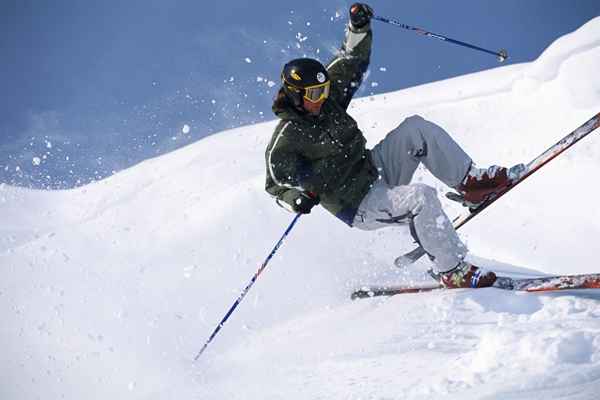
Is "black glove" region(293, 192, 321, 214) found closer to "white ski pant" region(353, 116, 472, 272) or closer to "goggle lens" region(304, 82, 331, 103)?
"white ski pant" region(353, 116, 472, 272)

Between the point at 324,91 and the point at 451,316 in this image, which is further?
the point at 324,91

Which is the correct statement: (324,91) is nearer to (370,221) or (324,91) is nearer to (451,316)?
(370,221)

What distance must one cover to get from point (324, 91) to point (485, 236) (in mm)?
3750

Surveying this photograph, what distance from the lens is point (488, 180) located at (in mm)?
4266

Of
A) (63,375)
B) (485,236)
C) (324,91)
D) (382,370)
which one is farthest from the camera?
(485,236)

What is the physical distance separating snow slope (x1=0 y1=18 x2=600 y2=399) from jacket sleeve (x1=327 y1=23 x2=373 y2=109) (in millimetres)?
1503

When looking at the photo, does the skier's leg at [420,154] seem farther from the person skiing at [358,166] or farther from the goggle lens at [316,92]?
the goggle lens at [316,92]

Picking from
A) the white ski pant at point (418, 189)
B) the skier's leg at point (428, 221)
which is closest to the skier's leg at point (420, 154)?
the white ski pant at point (418, 189)

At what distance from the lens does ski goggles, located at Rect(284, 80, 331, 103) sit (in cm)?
413

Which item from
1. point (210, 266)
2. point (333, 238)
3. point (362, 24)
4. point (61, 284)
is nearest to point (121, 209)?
point (61, 284)

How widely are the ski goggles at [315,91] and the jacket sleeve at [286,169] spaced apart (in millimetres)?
254

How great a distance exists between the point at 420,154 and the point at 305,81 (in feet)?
3.11

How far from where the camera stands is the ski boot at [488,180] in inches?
168

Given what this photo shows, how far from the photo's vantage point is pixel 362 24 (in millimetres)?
4586
